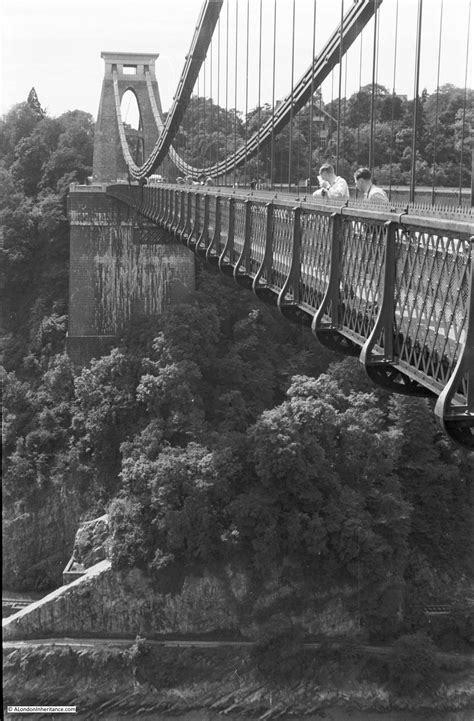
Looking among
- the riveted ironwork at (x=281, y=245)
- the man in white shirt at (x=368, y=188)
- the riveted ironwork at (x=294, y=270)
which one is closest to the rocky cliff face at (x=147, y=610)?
the riveted ironwork at (x=281, y=245)

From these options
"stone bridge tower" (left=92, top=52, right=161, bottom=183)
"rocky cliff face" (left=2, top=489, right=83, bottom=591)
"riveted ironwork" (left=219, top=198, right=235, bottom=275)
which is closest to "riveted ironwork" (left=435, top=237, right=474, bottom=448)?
"riveted ironwork" (left=219, top=198, right=235, bottom=275)

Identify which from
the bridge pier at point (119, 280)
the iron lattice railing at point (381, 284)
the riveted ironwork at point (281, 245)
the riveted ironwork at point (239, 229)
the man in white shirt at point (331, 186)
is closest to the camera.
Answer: the iron lattice railing at point (381, 284)

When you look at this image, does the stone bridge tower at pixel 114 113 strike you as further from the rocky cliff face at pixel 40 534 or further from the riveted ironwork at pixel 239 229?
the riveted ironwork at pixel 239 229

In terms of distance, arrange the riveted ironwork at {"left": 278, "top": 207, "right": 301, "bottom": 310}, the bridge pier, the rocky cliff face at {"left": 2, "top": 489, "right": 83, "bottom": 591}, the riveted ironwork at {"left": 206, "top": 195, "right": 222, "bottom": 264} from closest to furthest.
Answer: the riveted ironwork at {"left": 278, "top": 207, "right": 301, "bottom": 310} < the riveted ironwork at {"left": 206, "top": 195, "right": 222, "bottom": 264} < the rocky cliff face at {"left": 2, "top": 489, "right": 83, "bottom": 591} < the bridge pier

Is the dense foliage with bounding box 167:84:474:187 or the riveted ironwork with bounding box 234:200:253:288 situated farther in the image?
the dense foliage with bounding box 167:84:474:187

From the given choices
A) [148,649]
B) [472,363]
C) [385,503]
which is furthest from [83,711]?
[472,363]

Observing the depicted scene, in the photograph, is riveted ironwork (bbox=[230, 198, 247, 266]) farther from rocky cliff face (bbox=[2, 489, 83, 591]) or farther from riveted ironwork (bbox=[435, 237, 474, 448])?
rocky cliff face (bbox=[2, 489, 83, 591])

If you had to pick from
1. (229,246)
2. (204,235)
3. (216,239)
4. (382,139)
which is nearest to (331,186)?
(229,246)
